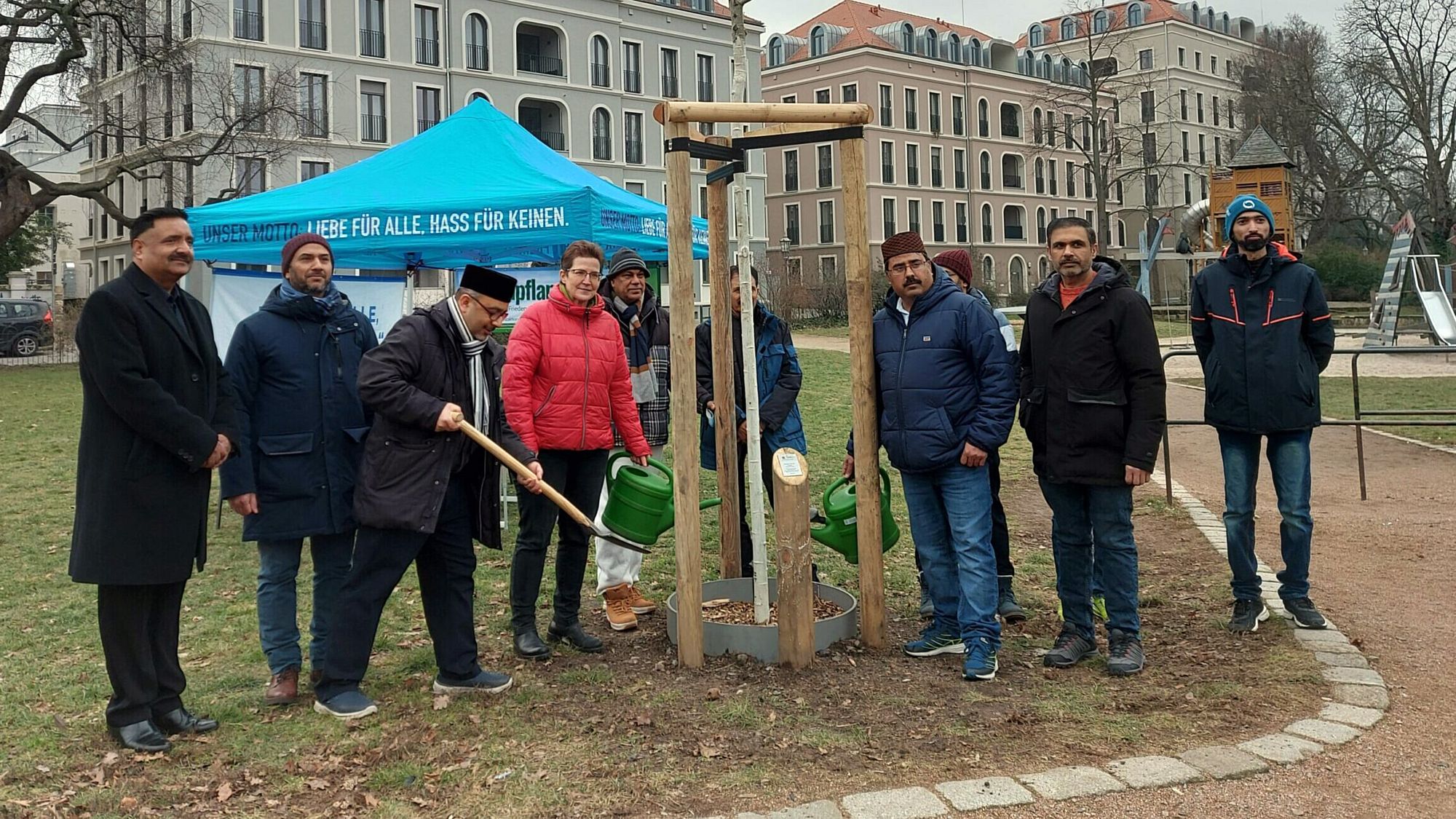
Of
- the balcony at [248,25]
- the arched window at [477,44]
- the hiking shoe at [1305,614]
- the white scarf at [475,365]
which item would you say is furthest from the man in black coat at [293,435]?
the arched window at [477,44]

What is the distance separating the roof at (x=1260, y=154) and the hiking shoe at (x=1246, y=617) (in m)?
28.5

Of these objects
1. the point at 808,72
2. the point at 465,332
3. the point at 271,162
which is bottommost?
the point at 465,332

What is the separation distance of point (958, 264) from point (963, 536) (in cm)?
176

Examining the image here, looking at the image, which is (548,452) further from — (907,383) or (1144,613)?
(1144,613)

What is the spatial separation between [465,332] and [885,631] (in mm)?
2282

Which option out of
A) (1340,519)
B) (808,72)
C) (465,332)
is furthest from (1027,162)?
(465,332)

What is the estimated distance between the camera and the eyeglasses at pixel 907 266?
4992mm

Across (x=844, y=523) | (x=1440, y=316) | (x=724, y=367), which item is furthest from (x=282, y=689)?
(x=1440, y=316)

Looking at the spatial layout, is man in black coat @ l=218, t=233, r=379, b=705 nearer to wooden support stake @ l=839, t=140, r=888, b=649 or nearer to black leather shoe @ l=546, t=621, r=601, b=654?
black leather shoe @ l=546, t=621, r=601, b=654

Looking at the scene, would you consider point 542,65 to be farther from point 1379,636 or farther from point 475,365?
point 1379,636

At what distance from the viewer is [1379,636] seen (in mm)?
5438

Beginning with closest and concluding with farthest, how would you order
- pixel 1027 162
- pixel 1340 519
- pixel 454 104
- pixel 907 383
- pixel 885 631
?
1. pixel 907 383
2. pixel 885 631
3. pixel 1340 519
4. pixel 454 104
5. pixel 1027 162

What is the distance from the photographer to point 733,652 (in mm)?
5180

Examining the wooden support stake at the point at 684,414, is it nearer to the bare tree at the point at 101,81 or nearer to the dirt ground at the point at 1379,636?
the dirt ground at the point at 1379,636
